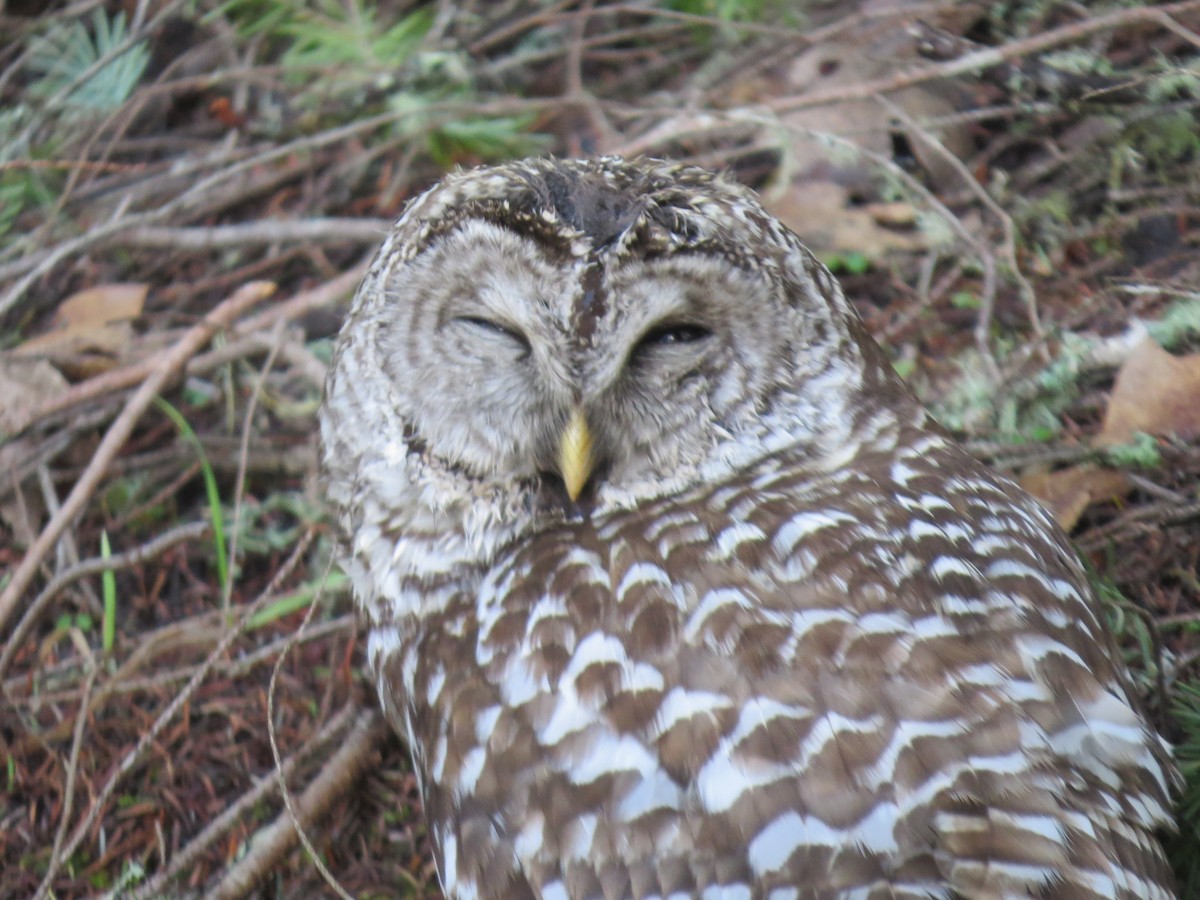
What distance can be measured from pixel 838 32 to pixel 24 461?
6.98 ft

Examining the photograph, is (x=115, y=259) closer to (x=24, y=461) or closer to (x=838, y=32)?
(x=24, y=461)

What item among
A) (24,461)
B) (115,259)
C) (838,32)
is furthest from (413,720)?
(838,32)

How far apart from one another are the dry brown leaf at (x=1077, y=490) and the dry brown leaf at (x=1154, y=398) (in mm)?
66

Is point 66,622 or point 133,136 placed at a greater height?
point 133,136

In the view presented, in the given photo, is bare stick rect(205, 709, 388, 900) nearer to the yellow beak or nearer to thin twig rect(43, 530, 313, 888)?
thin twig rect(43, 530, 313, 888)

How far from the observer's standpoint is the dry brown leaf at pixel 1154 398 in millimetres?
2332

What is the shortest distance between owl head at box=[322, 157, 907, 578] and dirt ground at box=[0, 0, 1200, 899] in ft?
1.55

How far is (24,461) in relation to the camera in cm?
260

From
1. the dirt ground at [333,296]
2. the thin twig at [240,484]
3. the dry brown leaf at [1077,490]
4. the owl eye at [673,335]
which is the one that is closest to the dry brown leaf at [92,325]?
the dirt ground at [333,296]

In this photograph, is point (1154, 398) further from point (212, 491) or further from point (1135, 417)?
point (212, 491)

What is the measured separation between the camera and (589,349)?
1720 mm

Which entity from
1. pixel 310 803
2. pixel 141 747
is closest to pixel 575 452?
pixel 310 803

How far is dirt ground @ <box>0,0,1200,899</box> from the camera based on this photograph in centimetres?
225

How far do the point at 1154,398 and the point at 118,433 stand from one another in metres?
2.00
